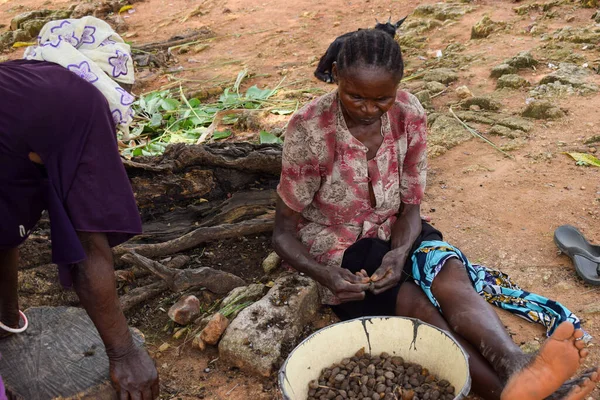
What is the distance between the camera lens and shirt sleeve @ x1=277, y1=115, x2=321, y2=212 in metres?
2.40

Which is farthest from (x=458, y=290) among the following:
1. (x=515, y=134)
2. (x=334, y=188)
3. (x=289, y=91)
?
(x=289, y=91)

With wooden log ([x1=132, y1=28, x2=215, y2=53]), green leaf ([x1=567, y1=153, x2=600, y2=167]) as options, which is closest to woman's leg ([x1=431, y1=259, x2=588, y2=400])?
green leaf ([x1=567, y1=153, x2=600, y2=167])

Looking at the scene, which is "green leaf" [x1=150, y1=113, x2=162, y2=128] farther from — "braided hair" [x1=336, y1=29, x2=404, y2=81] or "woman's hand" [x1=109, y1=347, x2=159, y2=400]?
"woman's hand" [x1=109, y1=347, x2=159, y2=400]

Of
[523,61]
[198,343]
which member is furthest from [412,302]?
[523,61]

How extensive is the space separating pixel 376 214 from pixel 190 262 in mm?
→ 1092

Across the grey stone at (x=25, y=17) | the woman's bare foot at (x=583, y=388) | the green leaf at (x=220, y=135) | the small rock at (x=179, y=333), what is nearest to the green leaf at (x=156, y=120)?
the green leaf at (x=220, y=135)

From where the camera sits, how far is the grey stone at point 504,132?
14.2 ft

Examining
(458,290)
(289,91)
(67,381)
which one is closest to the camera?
(67,381)

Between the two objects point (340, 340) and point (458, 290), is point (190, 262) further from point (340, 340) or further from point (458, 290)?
point (458, 290)

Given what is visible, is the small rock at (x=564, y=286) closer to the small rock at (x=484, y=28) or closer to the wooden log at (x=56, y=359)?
the wooden log at (x=56, y=359)

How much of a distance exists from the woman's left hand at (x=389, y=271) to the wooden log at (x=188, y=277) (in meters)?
0.86

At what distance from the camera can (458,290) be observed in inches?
89.3

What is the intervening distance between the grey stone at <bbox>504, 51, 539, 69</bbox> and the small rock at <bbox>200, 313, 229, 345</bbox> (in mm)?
4042

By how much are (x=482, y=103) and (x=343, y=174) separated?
111 inches
